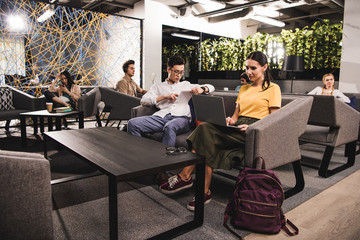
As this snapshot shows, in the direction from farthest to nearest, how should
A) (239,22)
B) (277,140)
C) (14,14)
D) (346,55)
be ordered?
1. (239,22)
2. (346,55)
3. (14,14)
4. (277,140)

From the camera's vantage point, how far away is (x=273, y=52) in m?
7.71

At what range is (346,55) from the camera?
6.14 m

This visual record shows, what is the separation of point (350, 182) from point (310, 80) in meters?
4.29

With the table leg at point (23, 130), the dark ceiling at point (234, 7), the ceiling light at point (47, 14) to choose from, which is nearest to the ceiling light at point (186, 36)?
the dark ceiling at point (234, 7)

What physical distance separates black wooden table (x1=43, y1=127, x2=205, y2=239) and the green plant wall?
6.15 metres

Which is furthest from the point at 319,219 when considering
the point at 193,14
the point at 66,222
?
the point at 193,14

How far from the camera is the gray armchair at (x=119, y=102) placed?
185 inches

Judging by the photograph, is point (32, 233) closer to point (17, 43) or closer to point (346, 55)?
point (17, 43)

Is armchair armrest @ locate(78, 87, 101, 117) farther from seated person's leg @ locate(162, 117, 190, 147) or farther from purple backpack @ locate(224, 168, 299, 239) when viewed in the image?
purple backpack @ locate(224, 168, 299, 239)

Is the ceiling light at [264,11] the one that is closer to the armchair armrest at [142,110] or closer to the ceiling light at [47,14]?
the ceiling light at [47,14]

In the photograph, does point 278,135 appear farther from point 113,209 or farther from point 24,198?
point 24,198

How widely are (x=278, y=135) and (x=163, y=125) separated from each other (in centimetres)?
123

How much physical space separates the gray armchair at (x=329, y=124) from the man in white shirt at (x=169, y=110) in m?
1.14

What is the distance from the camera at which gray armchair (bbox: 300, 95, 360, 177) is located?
281cm
